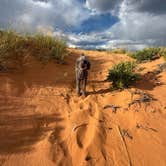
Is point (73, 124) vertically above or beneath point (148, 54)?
beneath

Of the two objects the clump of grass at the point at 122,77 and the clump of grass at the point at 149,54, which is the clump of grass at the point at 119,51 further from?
the clump of grass at the point at 122,77

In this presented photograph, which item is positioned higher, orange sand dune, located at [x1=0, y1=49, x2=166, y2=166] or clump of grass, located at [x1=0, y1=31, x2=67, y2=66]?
clump of grass, located at [x1=0, y1=31, x2=67, y2=66]

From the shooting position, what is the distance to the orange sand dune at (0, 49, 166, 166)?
3.74m

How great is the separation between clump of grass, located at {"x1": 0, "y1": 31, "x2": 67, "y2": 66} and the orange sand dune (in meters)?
0.54

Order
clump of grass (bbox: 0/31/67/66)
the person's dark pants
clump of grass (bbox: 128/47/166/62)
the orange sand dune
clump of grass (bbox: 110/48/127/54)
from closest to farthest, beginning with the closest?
1. the orange sand dune
2. the person's dark pants
3. clump of grass (bbox: 0/31/67/66)
4. clump of grass (bbox: 128/47/166/62)
5. clump of grass (bbox: 110/48/127/54)

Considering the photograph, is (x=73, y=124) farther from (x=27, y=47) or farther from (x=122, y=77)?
(x=27, y=47)

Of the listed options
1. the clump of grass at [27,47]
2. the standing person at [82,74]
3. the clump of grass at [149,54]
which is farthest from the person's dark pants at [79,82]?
the clump of grass at [149,54]

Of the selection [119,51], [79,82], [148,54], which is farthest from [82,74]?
[119,51]

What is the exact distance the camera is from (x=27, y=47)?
7.48m

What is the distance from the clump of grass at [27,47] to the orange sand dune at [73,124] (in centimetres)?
54

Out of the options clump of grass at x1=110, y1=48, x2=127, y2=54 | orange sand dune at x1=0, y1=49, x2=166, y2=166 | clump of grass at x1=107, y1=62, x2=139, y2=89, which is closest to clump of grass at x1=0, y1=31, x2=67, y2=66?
orange sand dune at x1=0, y1=49, x2=166, y2=166

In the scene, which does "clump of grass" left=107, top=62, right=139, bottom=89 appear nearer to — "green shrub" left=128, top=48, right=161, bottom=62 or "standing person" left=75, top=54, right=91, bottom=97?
"standing person" left=75, top=54, right=91, bottom=97

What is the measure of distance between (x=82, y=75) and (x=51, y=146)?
2392 mm

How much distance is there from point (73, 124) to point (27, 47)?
12.8 ft
